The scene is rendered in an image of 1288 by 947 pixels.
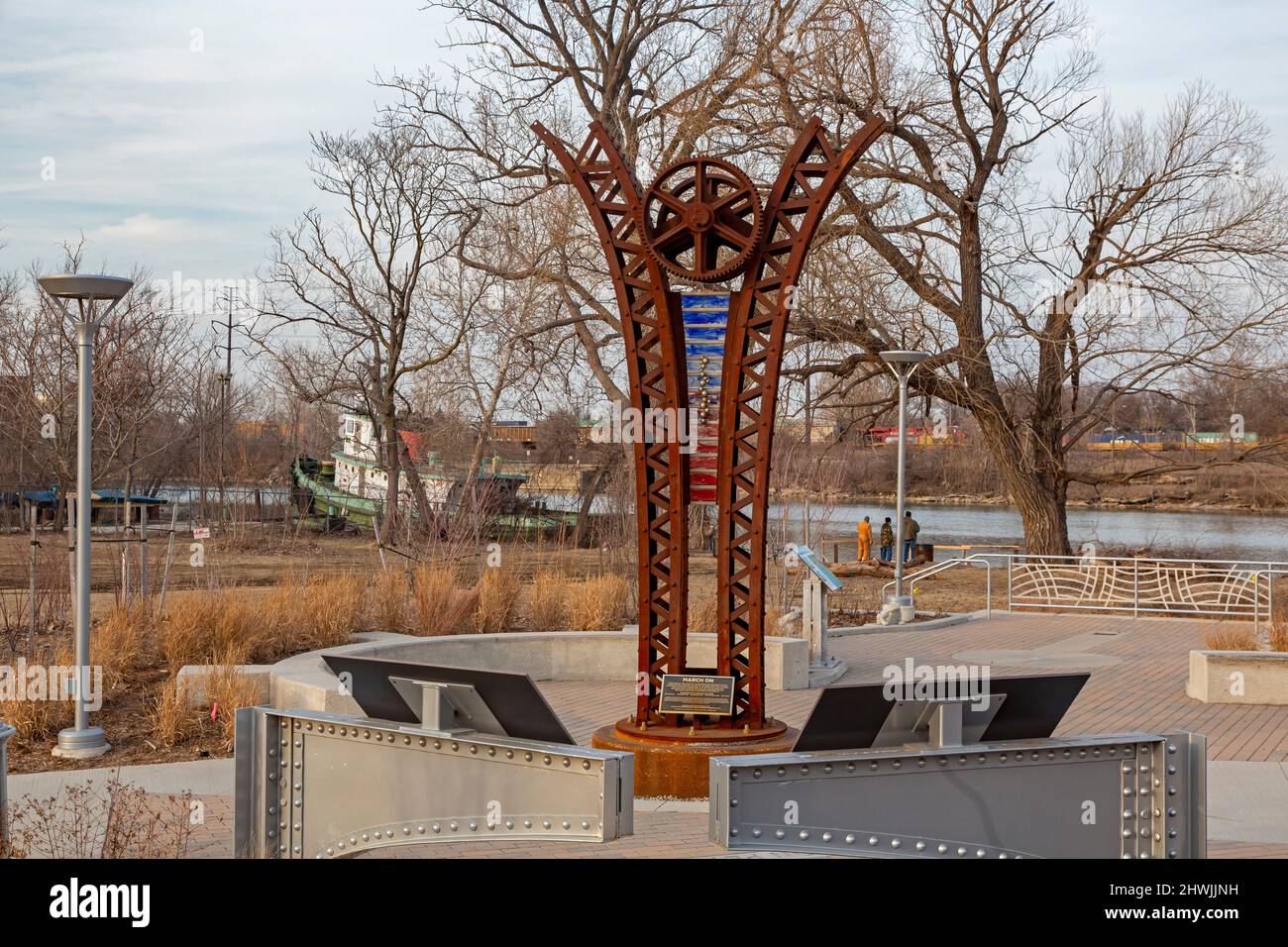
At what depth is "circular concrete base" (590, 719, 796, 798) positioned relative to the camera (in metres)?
7.43

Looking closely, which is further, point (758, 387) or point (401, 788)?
point (758, 387)

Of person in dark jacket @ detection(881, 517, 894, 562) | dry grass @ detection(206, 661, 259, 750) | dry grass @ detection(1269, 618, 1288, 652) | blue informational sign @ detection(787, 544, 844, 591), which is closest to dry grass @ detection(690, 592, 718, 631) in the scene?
blue informational sign @ detection(787, 544, 844, 591)

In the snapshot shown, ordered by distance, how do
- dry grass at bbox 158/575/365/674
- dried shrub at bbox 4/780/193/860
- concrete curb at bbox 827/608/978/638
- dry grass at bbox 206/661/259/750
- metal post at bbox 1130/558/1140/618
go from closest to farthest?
dried shrub at bbox 4/780/193/860
dry grass at bbox 206/661/259/750
dry grass at bbox 158/575/365/674
concrete curb at bbox 827/608/978/638
metal post at bbox 1130/558/1140/618

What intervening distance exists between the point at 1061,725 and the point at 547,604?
625cm

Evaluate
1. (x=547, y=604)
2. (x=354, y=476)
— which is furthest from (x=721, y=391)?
(x=354, y=476)

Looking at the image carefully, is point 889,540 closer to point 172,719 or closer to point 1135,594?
point 1135,594

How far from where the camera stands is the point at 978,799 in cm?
420

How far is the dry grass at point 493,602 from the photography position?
45.1ft

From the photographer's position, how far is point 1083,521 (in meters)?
50.0

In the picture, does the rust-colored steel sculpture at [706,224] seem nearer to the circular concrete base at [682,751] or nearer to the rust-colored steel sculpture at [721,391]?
the rust-colored steel sculpture at [721,391]

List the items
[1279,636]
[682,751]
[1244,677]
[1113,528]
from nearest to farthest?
[682,751] → [1244,677] → [1279,636] → [1113,528]

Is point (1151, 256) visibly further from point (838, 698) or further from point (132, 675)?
point (838, 698)

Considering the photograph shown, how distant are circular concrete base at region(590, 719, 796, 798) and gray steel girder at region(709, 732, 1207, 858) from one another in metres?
3.09
